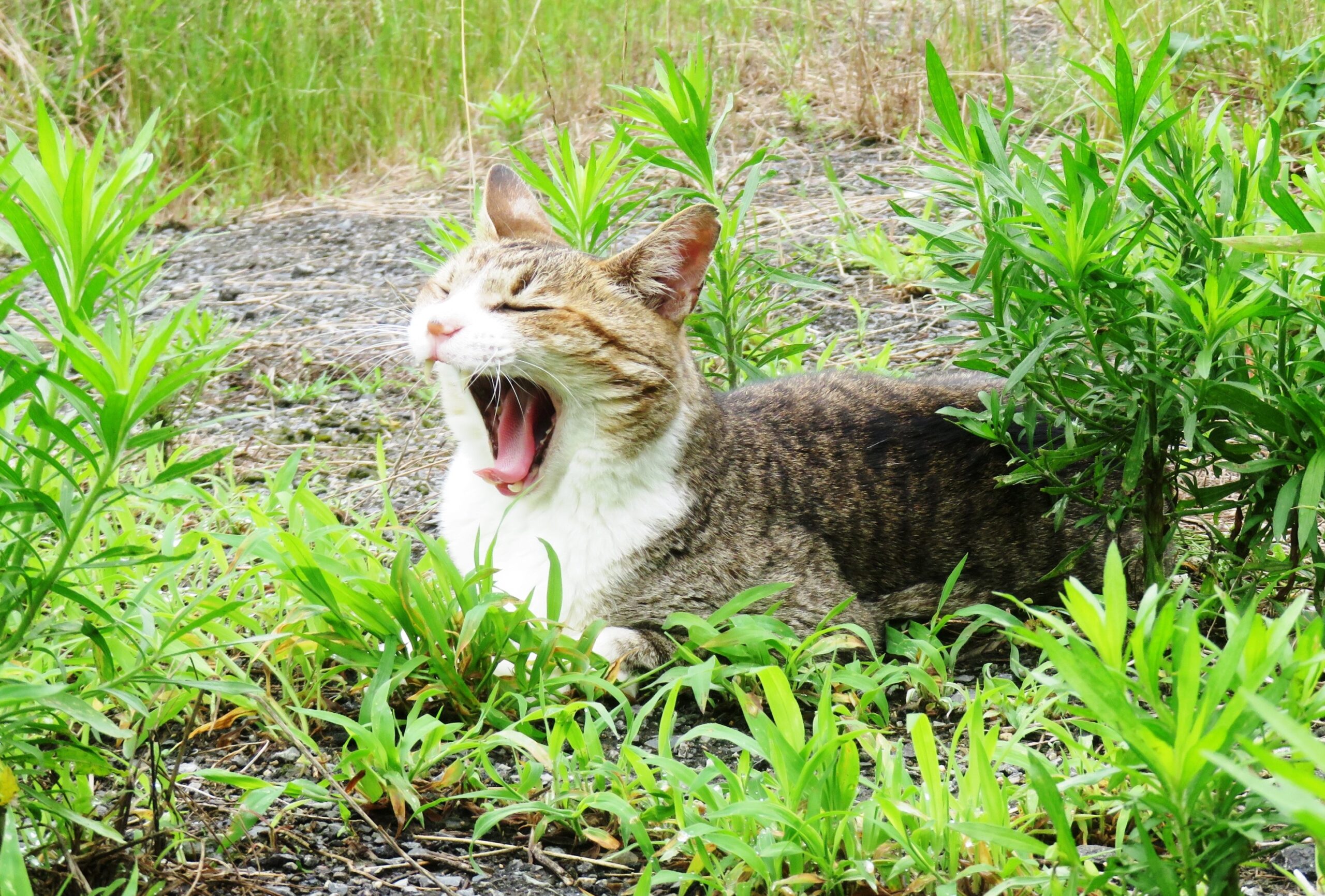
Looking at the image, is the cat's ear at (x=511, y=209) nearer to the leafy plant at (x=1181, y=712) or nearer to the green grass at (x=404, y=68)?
the leafy plant at (x=1181, y=712)

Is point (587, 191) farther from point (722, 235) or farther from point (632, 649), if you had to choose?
point (632, 649)

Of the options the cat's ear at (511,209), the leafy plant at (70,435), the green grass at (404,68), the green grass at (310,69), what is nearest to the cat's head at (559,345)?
the cat's ear at (511,209)

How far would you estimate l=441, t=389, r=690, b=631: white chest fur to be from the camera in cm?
318

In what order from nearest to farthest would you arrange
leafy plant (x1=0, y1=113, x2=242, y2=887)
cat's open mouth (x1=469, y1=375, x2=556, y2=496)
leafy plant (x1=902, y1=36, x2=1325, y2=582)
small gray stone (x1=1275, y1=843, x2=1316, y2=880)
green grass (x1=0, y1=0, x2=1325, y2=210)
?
leafy plant (x1=0, y1=113, x2=242, y2=887) → small gray stone (x1=1275, y1=843, x2=1316, y2=880) → leafy plant (x1=902, y1=36, x2=1325, y2=582) → cat's open mouth (x1=469, y1=375, x2=556, y2=496) → green grass (x1=0, y1=0, x2=1325, y2=210)

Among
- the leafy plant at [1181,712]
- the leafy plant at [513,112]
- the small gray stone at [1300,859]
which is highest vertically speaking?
the leafy plant at [513,112]

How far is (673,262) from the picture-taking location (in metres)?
3.37

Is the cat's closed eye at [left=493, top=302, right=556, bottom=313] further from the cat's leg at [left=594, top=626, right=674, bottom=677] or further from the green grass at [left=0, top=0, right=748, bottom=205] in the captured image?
the green grass at [left=0, top=0, right=748, bottom=205]

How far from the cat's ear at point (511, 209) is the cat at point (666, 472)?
0.88 ft

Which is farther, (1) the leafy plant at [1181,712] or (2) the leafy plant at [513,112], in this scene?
(2) the leafy plant at [513,112]

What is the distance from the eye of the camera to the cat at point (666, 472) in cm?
319

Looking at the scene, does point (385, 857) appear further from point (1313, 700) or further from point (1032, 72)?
point (1032, 72)

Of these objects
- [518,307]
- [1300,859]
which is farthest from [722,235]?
[1300,859]

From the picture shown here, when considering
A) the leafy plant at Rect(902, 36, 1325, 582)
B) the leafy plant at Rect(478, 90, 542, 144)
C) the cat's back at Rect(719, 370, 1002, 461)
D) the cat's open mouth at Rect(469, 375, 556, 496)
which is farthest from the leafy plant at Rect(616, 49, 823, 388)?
the leafy plant at Rect(478, 90, 542, 144)

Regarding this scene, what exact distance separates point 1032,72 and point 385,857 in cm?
637
